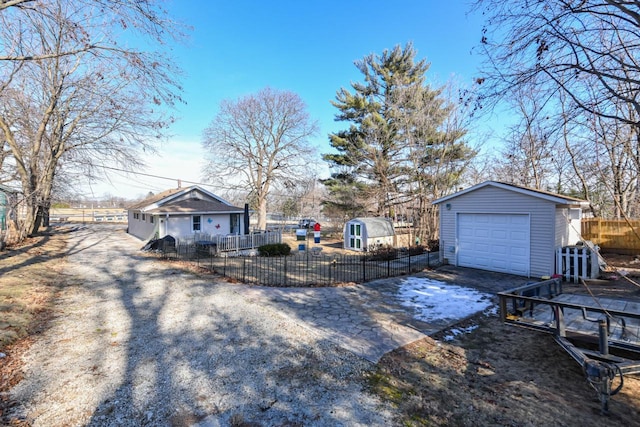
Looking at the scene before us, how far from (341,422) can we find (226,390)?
1.39 m

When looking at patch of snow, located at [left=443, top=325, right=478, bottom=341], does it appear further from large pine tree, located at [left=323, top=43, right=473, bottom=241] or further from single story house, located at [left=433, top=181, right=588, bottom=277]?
large pine tree, located at [left=323, top=43, right=473, bottom=241]

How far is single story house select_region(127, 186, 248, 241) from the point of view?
60.6 ft

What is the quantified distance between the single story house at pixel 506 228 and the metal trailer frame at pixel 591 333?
4.91m

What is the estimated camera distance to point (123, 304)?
6691 millimetres

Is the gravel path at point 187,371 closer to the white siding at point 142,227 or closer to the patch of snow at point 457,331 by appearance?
the patch of snow at point 457,331

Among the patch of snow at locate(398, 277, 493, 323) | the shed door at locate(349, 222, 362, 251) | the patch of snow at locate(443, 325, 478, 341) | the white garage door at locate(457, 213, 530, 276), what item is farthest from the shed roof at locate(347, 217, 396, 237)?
the patch of snow at locate(443, 325, 478, 341)

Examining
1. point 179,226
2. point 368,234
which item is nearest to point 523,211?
point 368,234

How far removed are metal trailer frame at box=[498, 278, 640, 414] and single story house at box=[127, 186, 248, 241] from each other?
1801 centimetres

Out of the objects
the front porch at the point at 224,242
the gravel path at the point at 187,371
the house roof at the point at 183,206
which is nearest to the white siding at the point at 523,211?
the gravel path at the point at 187,371

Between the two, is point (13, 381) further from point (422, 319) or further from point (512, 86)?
point (512, 86)

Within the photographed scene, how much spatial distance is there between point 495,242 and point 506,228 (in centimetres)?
61

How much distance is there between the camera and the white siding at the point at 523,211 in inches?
360

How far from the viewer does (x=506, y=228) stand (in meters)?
10.1

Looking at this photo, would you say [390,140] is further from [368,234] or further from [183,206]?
[183,206]
